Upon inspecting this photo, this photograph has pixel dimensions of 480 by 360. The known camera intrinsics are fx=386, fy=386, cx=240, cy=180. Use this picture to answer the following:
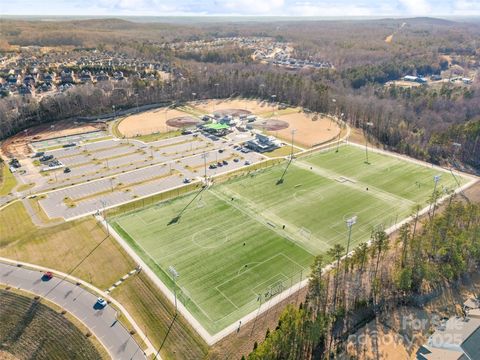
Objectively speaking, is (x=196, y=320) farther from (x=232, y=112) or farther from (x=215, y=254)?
(x=232, y=112)

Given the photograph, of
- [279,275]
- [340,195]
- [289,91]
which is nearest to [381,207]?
[340,195]

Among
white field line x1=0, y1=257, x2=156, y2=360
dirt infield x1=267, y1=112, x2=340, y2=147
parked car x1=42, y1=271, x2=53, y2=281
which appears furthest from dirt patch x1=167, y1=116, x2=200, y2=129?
parked car x1=42, y1=271, x2=53, y2=281

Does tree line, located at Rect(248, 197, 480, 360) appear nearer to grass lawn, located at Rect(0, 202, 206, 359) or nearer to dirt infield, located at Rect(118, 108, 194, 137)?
grass lawn, located at Rect(0, 202, 206, 359)

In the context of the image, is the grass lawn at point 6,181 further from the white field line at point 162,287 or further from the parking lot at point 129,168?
the white field line at point 162,287

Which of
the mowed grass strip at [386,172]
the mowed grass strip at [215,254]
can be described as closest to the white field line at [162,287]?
the mowed grass strip at [215,254]

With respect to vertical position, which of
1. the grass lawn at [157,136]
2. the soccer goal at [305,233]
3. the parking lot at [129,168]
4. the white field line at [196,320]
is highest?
the white field line at [196,320]

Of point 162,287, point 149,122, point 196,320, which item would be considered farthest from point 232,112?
point 196,320
